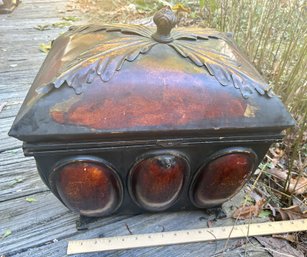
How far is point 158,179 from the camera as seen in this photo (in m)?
0.99

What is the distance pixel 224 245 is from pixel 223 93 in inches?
23.8

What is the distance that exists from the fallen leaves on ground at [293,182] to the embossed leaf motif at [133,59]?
2.25ft

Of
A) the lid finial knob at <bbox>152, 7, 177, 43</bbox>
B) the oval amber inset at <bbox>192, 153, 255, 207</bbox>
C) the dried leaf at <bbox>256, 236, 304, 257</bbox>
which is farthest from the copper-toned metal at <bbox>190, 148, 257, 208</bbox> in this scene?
the lid finial knob at <bbox>152, 7, 177, 43</bbox>

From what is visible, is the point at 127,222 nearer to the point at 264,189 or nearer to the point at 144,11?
Answer: the point at 264,189

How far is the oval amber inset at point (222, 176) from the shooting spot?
3.33 ft

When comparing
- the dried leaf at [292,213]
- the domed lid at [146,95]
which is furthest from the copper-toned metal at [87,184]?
the dried leaf at [292,213]

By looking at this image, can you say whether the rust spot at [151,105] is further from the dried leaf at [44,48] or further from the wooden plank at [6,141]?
the dried leaf at [44,48]

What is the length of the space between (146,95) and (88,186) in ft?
1.12

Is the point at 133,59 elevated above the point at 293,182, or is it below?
above

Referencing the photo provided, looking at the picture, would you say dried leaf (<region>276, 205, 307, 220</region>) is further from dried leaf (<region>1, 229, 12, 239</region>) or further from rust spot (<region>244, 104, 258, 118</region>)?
dried leaf (<region>1, 229, 12, 239</region>)

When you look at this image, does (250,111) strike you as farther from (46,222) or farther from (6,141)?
(6,141)

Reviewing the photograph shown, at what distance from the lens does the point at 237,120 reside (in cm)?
91

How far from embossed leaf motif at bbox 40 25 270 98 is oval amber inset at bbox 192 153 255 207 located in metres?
0.22

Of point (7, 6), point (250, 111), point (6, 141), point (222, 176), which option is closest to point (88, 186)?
point (222, 176)
